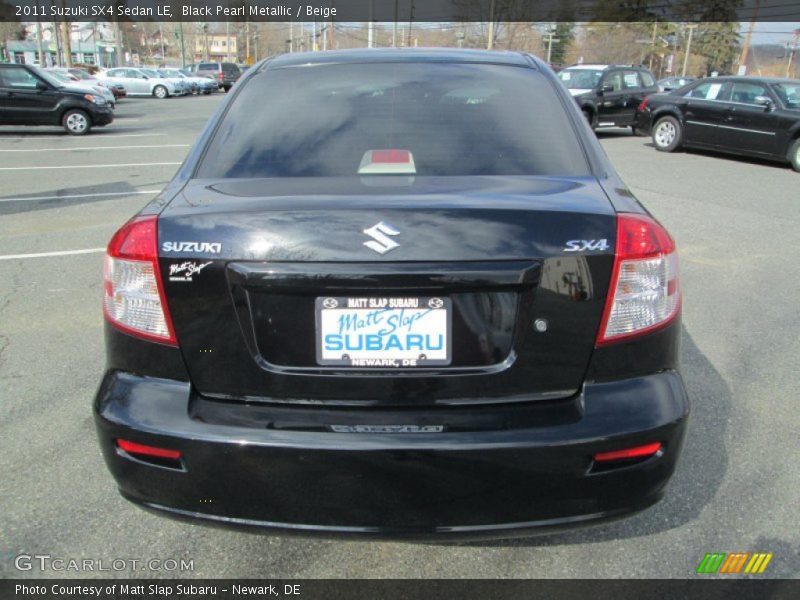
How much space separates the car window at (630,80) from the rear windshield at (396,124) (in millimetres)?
17196

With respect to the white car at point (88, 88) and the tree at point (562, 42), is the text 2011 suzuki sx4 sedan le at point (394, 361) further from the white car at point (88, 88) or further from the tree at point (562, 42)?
the tree at point (562, 42)

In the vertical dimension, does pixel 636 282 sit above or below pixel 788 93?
above

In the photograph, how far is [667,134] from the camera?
15148 mm

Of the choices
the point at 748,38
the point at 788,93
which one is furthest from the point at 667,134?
the point at 748,38

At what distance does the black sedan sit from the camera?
1279cm

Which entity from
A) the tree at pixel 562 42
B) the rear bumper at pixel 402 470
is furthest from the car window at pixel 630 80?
the tree at pixel 562 42

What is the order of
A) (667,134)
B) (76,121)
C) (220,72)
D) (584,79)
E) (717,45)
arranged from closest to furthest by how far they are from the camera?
(667,134), (76,121), (584,79), (220,72), (717,45)

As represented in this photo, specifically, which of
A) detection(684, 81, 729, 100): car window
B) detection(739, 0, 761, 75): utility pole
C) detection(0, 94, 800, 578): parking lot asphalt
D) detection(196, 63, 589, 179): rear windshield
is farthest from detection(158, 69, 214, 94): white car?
detection(196, 63, 589, 179): rear windshield

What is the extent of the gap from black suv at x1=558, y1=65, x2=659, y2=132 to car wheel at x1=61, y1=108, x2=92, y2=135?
40.8 ft

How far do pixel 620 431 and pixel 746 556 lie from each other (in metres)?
1.00

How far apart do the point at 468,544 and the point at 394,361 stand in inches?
37.1

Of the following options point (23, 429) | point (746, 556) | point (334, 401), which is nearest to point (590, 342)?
point (334, 401)

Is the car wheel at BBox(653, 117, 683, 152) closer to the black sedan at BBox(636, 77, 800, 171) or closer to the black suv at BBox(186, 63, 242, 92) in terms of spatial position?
the black sedan at BBox(636, 77, 800, 171)

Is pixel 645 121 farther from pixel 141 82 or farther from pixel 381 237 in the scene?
pixel 141 82
